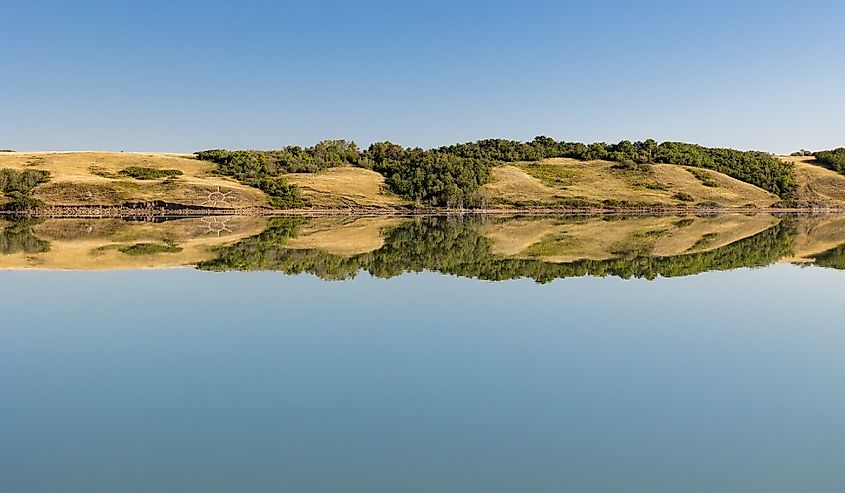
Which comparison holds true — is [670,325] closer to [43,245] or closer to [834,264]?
[834,264]

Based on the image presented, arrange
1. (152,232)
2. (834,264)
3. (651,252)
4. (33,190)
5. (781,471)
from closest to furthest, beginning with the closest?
(781,471) → (834,264) → (651,252) → (152,232) → (33,190)

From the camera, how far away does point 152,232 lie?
209 ft

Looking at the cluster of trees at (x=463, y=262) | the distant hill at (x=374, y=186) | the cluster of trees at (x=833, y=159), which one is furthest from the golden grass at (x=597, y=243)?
the cluster of trees at (x=833, y=159)

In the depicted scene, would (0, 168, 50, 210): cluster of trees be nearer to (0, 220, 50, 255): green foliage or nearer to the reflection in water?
the reflection in water

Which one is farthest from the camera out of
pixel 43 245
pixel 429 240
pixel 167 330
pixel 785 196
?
pixel 785 196

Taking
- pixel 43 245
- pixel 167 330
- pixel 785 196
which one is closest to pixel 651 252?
pixel 167 330

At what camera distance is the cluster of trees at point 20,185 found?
3939 inches

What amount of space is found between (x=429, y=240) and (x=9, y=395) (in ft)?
142

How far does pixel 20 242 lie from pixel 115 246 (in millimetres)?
8650

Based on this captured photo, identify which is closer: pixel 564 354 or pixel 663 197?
pixel 564 354

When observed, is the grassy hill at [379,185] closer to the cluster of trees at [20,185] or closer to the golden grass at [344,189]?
the golden grass at [344,189]

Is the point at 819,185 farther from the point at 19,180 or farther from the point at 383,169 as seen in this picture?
the point at 19,180

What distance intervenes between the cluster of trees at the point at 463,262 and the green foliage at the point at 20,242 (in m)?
12.7

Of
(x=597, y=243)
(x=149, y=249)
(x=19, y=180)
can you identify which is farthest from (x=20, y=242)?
(x=19, y=180)
